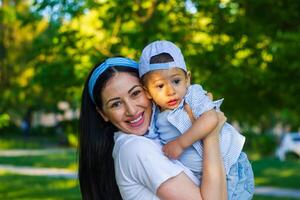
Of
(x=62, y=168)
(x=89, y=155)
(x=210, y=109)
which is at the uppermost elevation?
(x=210, y=109)

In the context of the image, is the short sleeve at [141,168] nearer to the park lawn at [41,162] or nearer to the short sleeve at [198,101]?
the short sleeve at [198,101]

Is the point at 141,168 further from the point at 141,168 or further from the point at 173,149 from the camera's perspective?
the point at 173,149

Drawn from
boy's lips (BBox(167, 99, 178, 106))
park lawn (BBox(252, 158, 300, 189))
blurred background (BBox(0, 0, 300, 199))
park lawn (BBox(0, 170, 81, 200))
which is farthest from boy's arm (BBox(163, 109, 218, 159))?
park lawn (BBox(252, 158, 300, 189))

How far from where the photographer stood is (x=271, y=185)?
14.7 m

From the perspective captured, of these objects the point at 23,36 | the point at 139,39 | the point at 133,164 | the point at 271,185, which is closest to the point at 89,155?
the point at 133,164

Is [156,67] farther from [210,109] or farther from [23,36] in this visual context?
[23,36]

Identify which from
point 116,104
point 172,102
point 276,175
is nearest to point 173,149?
point 172,102

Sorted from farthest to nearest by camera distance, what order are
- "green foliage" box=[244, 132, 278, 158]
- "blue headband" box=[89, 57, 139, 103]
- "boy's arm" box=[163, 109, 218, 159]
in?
"green foliage" box=[244, 132, 278, 158] < "blue headband" box=[89, 57, 139, 103] < "boy's arm" box=[163, 109, 218, 159]

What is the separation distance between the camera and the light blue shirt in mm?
2656

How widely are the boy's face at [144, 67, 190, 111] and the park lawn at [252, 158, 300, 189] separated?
12.1m

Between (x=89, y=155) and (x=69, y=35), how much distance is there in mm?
6087

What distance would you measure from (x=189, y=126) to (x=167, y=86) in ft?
0.58

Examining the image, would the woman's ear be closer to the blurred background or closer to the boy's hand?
the boy's hand

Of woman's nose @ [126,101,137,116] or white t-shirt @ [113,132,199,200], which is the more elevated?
woman's nose @ [126,101,137,116]
